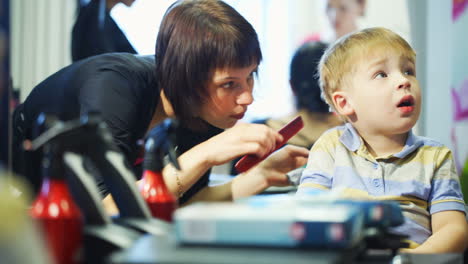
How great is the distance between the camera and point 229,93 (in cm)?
138

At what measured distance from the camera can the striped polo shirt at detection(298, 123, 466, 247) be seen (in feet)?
4.02

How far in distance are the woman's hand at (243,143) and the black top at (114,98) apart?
207 millimetres

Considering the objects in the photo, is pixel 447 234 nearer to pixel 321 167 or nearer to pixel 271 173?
pixel 321 167

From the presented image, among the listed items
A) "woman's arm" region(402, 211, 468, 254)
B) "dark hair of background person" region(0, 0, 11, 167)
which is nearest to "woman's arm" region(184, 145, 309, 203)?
"woman's arm" region(402, 211, 468, 254)

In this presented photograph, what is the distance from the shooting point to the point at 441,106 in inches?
96.7

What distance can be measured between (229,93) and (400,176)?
0.44 m

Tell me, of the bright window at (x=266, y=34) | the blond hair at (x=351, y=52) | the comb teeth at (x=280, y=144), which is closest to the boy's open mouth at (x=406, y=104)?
the blond hair at (x=351, y=52)

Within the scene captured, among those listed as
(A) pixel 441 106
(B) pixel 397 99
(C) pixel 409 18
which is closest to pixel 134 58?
(B) pixel 397 99

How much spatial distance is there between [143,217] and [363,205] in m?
0.29

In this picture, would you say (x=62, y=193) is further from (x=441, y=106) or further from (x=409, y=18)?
(x=409, y=18)

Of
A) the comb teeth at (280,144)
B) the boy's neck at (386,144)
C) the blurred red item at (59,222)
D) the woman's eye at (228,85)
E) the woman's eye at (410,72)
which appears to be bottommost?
the boy's neck at (386,144)

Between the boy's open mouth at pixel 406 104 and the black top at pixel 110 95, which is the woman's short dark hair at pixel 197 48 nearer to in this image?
the black top at pixel 110 95

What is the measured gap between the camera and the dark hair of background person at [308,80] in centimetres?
243

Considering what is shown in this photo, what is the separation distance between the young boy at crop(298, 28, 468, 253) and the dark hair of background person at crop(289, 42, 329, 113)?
3.10 ft
